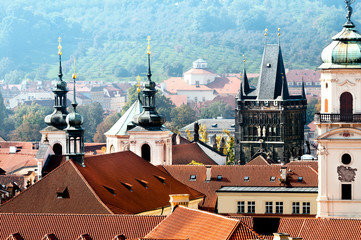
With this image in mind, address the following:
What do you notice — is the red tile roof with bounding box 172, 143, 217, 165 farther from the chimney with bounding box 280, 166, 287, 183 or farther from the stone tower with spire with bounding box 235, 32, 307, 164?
the chimney with bounding box 280, 166, 287, 183

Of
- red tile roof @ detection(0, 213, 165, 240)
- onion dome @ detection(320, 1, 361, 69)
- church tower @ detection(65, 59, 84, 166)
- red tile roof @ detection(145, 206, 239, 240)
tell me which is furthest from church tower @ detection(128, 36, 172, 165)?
red tile roof @ detection(145, 206, 239, 240)

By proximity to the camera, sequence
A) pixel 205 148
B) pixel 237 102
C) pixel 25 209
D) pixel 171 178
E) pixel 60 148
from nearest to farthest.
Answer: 1. pixel 25 209
2. pixel 171 178
3. pixel 60 148
4. pixel 205 148
5. pixel 237 102

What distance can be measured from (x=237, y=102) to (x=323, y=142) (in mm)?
69441

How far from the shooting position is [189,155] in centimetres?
11606

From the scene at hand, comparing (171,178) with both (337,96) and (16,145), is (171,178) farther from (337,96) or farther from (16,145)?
(16,145)

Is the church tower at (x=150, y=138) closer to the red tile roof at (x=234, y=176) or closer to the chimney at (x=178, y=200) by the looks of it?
the red tile roof at (x=234, y=176)

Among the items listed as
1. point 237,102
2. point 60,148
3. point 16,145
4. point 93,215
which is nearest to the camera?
point 93,215

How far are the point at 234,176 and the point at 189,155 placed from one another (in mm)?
29503

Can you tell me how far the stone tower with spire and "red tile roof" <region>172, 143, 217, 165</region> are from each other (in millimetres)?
11303

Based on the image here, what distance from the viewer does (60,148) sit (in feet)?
309

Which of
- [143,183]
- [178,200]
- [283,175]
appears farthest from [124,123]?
[178,200]

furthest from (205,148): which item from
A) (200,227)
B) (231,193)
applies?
(200,227)

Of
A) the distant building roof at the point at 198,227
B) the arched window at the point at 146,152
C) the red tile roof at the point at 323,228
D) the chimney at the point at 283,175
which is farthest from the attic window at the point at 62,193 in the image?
the arched window at the point at 146,152

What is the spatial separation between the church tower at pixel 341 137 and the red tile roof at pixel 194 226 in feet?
45.4
